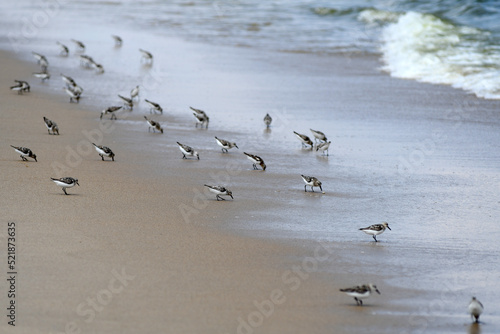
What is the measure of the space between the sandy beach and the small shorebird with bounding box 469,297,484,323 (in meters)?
0.13

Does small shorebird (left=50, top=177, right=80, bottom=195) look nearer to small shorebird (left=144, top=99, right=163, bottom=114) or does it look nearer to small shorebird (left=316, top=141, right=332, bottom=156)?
small shorebird (left=316, top=141, right=332, bottom=156)

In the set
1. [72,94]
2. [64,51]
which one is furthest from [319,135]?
[64,51]

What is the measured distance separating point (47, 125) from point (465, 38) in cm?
1828

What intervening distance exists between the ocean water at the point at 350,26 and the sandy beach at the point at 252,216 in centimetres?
392

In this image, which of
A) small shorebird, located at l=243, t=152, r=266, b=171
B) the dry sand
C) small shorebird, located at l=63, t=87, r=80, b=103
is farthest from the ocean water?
the dry sand

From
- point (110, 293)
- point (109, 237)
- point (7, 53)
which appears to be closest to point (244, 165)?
point (109, 237)

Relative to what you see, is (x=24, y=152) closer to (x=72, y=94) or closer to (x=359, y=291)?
(x=72, y=94)

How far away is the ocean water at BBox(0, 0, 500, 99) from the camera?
893 inches

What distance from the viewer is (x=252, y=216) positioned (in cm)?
1023

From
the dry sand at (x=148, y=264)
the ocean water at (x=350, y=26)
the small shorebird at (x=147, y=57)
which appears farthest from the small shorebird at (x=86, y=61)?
the dry sand at (x=148, y=264)

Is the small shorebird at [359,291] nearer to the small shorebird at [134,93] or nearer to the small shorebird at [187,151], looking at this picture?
the small shorebird at [187,151]

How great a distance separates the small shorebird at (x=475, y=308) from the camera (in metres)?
6.97

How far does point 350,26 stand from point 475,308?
27.6 metres

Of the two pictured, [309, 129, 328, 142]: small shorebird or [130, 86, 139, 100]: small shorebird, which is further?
[130, 86, 139, 100]: small shorebird
